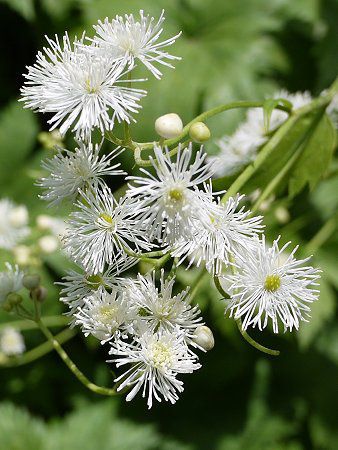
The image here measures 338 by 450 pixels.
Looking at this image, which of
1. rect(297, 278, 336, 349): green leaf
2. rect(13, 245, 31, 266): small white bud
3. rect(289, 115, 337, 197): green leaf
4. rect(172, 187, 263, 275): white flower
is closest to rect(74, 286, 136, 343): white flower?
rect(172, 187, 263, 275): white flower

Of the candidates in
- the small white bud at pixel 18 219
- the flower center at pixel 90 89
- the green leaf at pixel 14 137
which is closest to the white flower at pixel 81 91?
Result: the flower center at pixel 90 89

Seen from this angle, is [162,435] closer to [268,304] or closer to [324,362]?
[324,362]

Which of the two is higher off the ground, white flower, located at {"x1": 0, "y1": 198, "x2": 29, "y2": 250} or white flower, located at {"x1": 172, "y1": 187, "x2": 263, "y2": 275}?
white flower, located at {"x1": 172, "y1": 187, "x2": 263, "y2": 275}

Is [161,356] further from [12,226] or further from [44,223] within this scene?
[12,226]

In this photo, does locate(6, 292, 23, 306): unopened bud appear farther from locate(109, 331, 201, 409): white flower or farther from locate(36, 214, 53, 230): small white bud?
locate(36, 214, 53, 230): small white bud

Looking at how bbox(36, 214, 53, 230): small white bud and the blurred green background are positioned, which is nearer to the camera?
bbox(36, 214, 53, 230): small white bud

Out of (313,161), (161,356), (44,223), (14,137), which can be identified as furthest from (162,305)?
(14,137)
